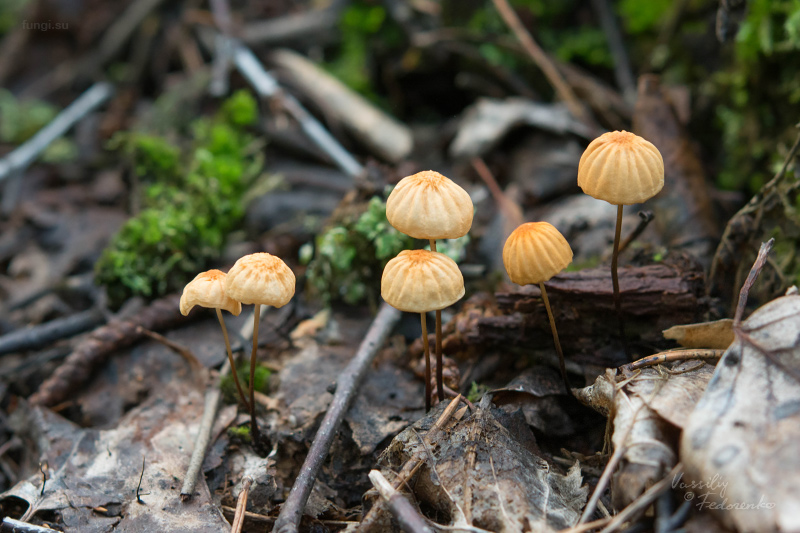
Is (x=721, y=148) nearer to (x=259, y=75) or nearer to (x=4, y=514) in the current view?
(x=259, y=75)

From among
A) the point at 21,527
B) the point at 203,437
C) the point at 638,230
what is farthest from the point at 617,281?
the point at 21,527

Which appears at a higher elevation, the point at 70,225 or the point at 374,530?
the point at 70,225

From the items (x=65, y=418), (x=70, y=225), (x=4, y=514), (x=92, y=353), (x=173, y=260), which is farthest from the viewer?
(x=70, y=225)

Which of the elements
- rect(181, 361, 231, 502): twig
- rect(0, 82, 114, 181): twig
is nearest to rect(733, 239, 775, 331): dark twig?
rect(181, 361, 231, 502): twig

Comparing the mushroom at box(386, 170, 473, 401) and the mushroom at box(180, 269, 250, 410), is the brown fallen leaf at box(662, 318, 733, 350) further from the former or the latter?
the mushroom at box(180, 269, 250, 410)

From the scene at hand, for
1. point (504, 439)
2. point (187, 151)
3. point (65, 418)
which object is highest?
point (187, 151)

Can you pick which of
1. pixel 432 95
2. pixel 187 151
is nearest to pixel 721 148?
pixel 432 95
